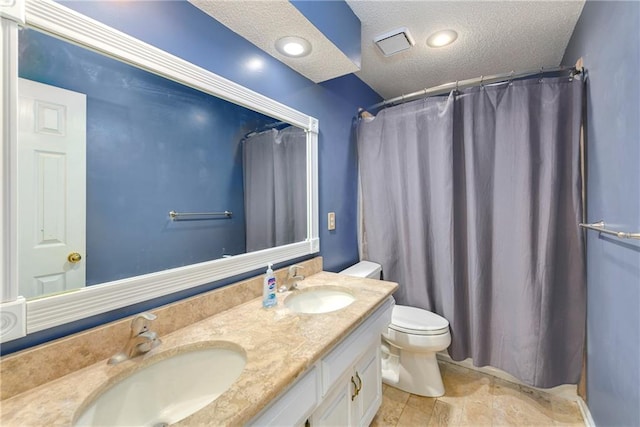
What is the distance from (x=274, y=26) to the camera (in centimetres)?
115

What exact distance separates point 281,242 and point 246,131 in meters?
0.62

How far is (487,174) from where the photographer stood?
1666 mm

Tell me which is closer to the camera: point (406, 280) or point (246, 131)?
point (246, 131)

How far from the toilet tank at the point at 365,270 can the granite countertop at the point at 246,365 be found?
1.99 feet

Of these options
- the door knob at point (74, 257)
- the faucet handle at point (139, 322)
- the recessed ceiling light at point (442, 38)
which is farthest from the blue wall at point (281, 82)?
the faucet handle at point (139, 322)

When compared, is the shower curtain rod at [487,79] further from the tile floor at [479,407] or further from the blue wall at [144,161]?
the tile floor at [479,407]

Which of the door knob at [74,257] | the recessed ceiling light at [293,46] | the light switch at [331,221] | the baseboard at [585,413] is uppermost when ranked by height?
Result: the recessed ceiling light at [293,46]

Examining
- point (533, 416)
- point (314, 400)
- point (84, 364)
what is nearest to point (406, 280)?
point (533, 416)

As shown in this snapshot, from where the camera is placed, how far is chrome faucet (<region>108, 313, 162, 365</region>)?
Result: 767 mm

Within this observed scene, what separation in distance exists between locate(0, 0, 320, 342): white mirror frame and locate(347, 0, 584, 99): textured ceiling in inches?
39.7

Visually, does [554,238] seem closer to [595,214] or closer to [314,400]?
[595,214]

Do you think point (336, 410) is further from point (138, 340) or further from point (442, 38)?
point (442, 38)

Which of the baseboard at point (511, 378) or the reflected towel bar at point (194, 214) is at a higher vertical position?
the reflected towel bar at point (194, 214)

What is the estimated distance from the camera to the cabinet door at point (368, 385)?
117cm
